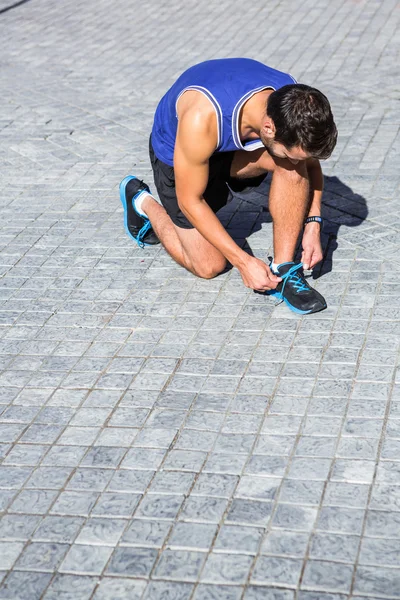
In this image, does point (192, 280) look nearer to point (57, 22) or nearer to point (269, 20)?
point (269, 20)

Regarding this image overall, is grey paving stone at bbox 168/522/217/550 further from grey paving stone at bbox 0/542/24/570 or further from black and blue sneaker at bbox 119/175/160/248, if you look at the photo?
black and blue sneaker at bbox 119/175/160/248

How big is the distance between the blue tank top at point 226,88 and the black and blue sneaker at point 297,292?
63 cm

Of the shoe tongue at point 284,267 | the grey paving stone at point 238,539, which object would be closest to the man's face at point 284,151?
the shoe tongue at point 284,267

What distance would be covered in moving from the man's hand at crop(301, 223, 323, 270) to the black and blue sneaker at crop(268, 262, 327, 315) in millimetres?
44

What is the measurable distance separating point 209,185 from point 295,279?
28.4 inches

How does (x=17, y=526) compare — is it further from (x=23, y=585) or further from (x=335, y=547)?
A: (x=335, y=547)

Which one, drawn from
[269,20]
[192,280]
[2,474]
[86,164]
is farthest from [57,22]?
[2,474]

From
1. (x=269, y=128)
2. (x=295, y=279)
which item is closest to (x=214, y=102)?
(x=269, y=128)

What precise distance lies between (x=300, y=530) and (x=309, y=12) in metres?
9.35

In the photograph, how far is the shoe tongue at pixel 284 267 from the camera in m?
4.37

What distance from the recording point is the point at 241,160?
4562 millimetres

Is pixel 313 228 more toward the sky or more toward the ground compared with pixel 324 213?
more toward the sky

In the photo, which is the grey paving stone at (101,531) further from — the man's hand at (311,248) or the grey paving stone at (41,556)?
the man's hand at (311,248)

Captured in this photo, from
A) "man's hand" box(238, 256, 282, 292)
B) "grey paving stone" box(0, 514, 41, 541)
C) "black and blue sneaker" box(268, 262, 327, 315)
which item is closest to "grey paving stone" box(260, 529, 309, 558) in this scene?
"grey paving stone" box(0, 514, 41, 541)
